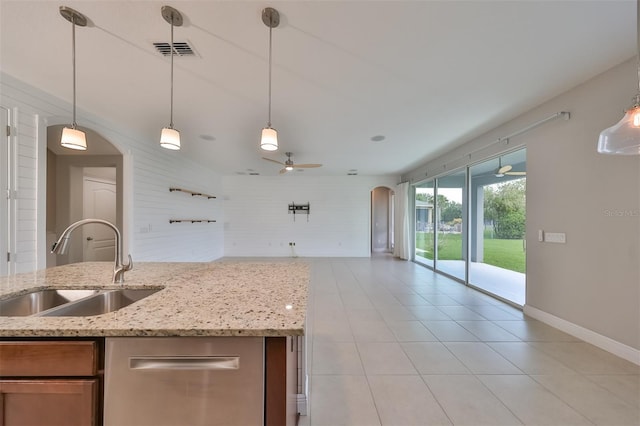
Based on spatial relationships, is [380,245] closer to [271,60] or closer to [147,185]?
[147,185]

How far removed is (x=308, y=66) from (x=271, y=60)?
351mm

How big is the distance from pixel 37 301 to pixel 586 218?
4701mm

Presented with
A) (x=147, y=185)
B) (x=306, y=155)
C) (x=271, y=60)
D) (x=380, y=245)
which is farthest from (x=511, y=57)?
(x=380, y=245)

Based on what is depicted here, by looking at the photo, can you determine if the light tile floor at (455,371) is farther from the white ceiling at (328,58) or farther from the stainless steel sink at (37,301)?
the white ceiling at (328,58)

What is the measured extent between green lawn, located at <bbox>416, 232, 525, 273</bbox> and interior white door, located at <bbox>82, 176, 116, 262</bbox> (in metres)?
7.24

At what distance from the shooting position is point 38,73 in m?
2.49

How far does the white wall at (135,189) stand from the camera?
2649mm

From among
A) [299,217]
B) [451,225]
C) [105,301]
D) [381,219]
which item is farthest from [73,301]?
[381,219]

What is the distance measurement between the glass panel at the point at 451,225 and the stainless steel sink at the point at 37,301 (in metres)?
5.54

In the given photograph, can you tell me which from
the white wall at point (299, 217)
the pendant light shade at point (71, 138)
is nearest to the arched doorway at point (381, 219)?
the white wall at point (299, 217)

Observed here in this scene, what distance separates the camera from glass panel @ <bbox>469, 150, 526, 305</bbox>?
→ 3686 millimetres

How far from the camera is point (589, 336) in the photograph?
255cm

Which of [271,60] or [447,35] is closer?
[447,35]

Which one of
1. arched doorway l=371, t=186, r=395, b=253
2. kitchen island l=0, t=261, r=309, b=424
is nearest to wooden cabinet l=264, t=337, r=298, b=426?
kitchen island l=0, t=261, r=309, b=424
